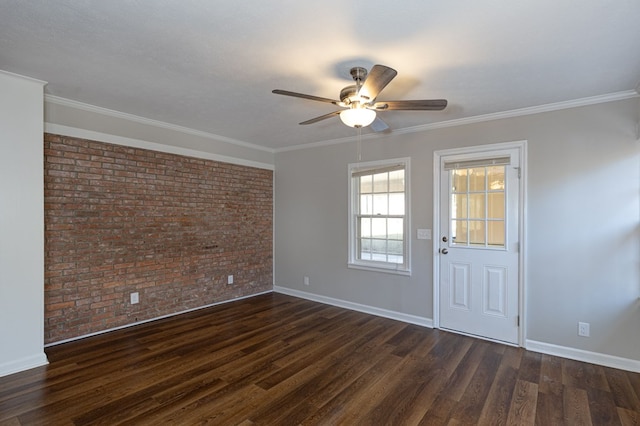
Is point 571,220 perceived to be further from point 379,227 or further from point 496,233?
point 379,227

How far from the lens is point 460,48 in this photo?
86.8 inches

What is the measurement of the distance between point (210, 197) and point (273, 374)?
279 cm

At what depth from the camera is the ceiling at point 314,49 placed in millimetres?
1816

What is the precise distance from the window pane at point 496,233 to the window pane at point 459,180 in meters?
0.51

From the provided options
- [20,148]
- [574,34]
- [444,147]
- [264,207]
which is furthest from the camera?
[264,207]

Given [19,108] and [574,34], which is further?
[19,108]

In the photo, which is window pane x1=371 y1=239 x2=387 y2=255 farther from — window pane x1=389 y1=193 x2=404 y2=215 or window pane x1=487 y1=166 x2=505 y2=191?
window pane x1=487 y1=166 x2=505 y2=191

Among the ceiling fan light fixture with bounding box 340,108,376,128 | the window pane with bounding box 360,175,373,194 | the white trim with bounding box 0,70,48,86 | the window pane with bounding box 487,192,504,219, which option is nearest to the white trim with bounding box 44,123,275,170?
the white trim with bounding box 0,70,48,86

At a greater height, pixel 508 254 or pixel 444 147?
pixel 444 147

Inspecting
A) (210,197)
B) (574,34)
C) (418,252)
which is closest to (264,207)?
(210,197)

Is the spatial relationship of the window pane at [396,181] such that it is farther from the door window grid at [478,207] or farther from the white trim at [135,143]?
the white trim at [135,143]

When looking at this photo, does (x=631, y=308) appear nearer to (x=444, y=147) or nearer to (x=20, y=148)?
(x=444, y=147)

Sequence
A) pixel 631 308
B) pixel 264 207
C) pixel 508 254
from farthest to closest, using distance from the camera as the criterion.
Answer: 1. pixel 264 207
2. pixel 508 254
3. pixel 631 308

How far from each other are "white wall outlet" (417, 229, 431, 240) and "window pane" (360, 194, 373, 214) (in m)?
0.82
